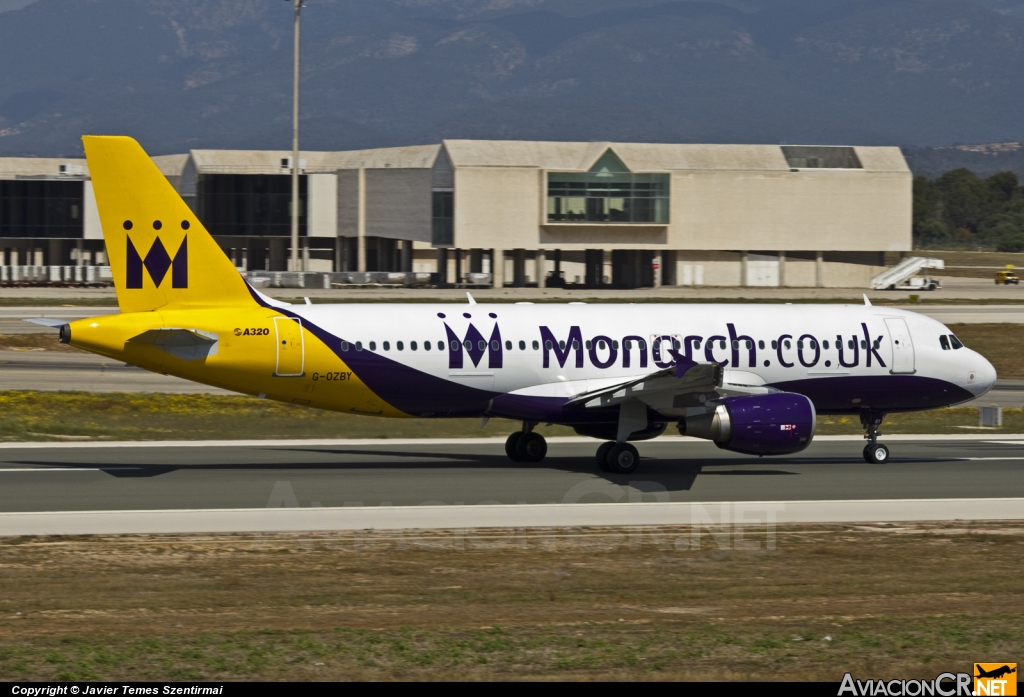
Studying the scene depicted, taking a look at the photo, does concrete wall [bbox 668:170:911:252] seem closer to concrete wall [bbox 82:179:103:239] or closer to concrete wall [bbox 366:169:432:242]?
concrete wall [bbox 366:169:432:242]

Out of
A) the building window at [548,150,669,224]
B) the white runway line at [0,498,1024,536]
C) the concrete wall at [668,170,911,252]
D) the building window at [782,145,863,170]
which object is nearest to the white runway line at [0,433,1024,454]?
the white runway line at [0,498,1024,536]

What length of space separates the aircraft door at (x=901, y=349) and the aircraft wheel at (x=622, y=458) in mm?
6948

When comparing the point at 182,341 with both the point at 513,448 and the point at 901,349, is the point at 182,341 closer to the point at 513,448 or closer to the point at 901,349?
the point at 513,448

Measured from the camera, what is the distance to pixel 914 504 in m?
24.2

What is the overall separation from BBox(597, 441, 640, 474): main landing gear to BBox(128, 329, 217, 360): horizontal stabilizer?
8.70 m

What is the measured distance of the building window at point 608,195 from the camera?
115 meters

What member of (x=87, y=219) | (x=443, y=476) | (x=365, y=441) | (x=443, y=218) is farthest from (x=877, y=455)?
(x=87, y=219)

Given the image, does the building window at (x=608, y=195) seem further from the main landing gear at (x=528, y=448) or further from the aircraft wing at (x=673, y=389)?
the aircraft wing at (x=673, y=389)

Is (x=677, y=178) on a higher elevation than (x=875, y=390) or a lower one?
higher

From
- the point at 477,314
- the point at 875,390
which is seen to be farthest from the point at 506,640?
the point at 875,390

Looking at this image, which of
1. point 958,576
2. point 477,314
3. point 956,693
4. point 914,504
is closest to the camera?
point 956,693

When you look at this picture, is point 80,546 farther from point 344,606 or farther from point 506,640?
point 506,640

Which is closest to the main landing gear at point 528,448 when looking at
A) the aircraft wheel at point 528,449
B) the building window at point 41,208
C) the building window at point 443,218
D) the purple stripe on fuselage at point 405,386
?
the aircraft wheel at point 528,449

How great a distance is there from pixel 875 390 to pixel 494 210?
279 feet
